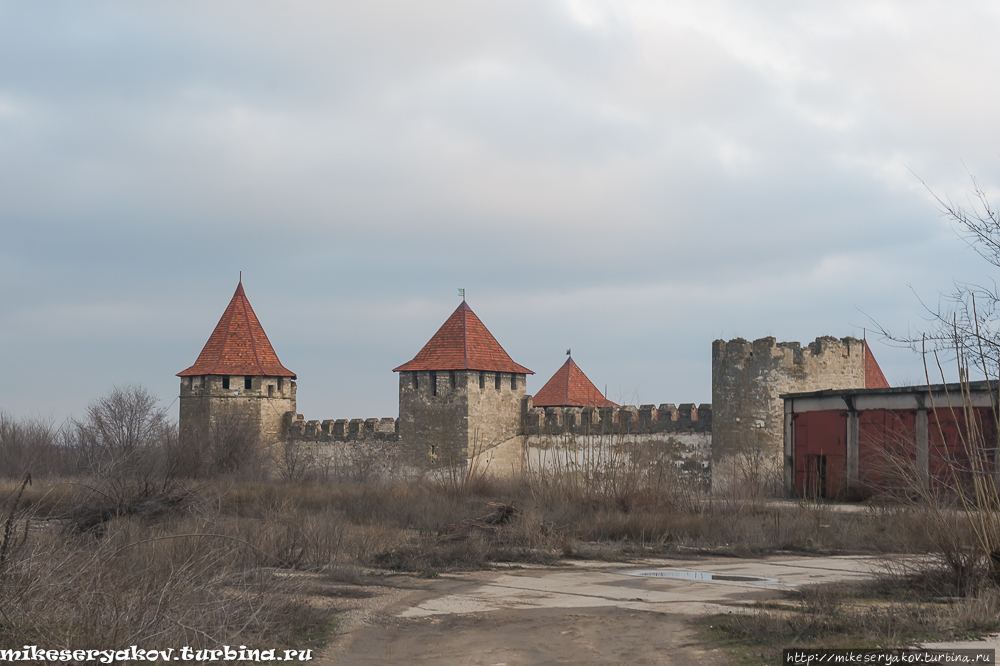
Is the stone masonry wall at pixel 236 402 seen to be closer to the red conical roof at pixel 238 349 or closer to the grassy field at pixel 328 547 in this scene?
the red conical roof at pixel 238 349

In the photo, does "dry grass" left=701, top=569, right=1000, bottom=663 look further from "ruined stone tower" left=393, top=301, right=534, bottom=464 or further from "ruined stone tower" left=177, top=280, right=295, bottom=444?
"ruined stone tower" left=177, top=280, right=295, bottom=444

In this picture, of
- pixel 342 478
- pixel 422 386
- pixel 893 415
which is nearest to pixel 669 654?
pixel 893 415

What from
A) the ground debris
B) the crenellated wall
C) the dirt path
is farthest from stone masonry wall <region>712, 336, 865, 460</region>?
the dirt path

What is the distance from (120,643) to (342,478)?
65.6 ft

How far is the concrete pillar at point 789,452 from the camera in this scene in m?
21.0

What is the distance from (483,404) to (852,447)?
39.0 ft

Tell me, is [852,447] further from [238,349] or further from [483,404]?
[238,349]

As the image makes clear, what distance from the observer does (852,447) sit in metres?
19.5

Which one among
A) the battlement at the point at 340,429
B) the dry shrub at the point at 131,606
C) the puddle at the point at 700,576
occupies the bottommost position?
the puddle at the point at 700,576

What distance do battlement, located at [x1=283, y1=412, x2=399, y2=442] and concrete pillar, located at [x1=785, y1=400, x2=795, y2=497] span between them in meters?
13.1

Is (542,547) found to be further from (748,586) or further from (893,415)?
(893,415)

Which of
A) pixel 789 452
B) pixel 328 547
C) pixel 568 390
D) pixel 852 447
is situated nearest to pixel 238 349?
pixel 568 390

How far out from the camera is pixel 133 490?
12.6 metres

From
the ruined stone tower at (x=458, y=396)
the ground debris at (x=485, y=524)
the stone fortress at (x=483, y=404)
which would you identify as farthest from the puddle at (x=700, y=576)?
the ruined stone tower at (x=458, y=396)
